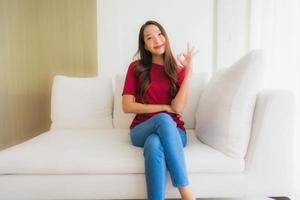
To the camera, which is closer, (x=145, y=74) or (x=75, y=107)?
(x=145, y=74)

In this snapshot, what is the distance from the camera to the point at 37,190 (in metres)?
1.52

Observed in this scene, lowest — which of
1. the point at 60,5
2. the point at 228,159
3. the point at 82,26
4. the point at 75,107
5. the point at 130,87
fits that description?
the point at 228,159

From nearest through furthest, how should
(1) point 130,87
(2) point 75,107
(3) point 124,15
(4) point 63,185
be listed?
(4) point 63,185, (1) point 130,87, (2) point 75,107, (3) point 124,15

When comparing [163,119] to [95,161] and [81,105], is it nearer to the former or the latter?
[95,161]

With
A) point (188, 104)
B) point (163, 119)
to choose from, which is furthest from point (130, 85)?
point (188, 104)

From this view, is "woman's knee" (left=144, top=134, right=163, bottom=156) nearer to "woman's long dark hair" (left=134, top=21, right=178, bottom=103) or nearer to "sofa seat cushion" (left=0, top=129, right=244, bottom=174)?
"sofa seat cushion" (left=0, top=129, right=244, bottom=174)

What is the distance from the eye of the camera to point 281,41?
2344 millimetres

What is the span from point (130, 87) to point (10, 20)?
5.34 feet

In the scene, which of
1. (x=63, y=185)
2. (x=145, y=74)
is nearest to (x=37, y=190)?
(x=63, y=185)

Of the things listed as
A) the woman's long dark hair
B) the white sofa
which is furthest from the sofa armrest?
the woman's long dark hair

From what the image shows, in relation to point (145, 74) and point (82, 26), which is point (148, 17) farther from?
point (145, 74)

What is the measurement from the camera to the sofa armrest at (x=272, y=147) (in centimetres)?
150

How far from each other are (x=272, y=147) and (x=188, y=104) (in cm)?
76

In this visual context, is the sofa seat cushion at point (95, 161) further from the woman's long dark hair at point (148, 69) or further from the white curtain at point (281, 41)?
the white curtain at point (281, 41)
